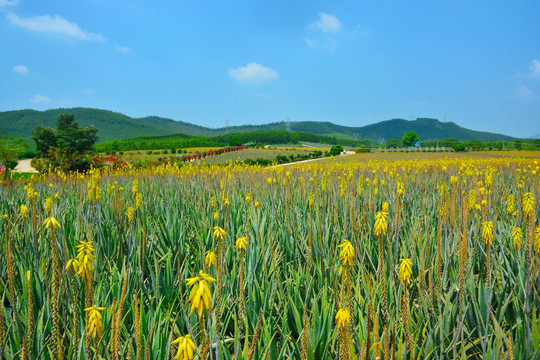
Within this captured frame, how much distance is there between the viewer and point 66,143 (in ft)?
62.4

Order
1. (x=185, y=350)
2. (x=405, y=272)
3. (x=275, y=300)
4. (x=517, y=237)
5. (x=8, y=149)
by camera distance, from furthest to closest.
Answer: (x=8, y=149) < (x=275, y=300) < (x=517, y=237) < (x=405, y=272) < (x=185, y=350)

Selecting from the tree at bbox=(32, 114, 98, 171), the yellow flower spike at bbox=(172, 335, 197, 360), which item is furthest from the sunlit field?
the tree at bbox=(32, 114, 98, 171)

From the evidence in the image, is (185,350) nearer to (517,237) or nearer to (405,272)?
(405,272)

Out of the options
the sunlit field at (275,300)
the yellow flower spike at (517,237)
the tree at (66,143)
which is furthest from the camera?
the tree at (66,143)

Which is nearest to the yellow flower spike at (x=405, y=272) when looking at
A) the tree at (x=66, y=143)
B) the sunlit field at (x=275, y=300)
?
the sunlit field at (x=275, y=300)

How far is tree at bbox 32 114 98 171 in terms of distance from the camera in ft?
52.9

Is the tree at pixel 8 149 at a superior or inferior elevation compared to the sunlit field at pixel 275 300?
superior

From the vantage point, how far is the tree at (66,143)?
635 inches

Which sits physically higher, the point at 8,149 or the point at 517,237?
the point at 8,149

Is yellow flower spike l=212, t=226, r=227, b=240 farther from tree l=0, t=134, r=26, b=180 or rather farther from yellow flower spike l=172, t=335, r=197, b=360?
tree l=0, t=134, r=26, b=180

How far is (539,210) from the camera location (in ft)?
13.0

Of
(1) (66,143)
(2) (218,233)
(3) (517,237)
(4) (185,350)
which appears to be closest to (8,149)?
(1) (66,143)

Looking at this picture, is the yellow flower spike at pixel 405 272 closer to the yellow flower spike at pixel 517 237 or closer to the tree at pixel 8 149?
the yellow flower spike at pixel 517 237

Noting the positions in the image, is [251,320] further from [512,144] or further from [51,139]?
[51,139]
